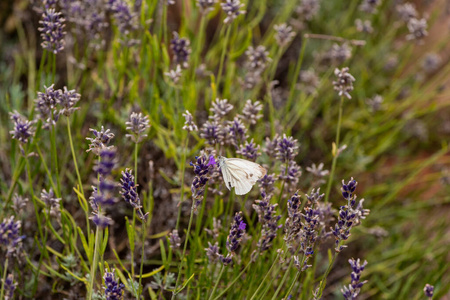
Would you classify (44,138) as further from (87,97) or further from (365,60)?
(365,60)

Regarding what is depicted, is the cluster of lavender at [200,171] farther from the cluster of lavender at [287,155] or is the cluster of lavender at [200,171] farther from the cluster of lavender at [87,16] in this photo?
the cluster of lavender at [87,16]

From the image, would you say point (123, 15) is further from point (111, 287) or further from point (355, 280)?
point (355, 280)

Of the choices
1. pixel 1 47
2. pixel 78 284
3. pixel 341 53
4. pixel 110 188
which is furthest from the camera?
pixel 1 47

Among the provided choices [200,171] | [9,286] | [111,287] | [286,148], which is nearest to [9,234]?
[9,286]

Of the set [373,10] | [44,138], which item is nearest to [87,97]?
[44,138]

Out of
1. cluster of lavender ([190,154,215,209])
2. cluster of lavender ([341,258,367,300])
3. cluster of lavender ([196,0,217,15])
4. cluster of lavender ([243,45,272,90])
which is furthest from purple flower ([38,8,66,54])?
cluster of lavender ([341,258,367,300])
